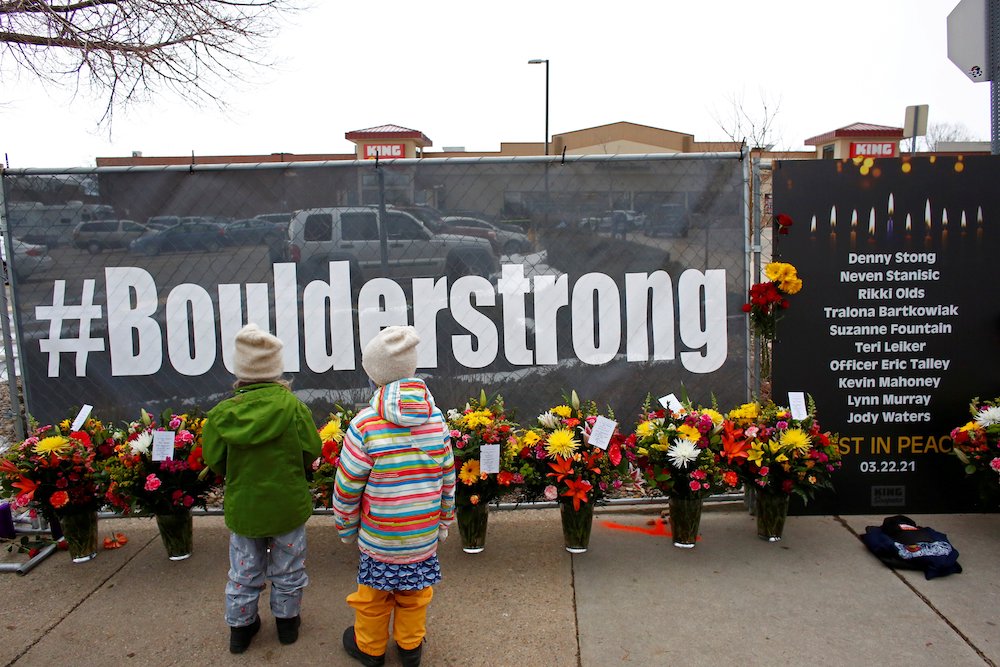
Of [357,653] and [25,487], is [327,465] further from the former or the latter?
[25,487]

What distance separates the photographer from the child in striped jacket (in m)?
2.80

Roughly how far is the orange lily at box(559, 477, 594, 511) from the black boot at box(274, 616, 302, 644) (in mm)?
1437

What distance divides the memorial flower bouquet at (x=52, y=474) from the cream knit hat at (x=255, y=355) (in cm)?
140

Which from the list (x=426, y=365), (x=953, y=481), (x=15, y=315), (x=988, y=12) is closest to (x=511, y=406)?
(x=426, y=365)

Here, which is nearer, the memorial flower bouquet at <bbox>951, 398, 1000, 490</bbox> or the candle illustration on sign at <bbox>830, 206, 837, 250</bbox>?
the memorial flower bouquet at <bbox>951, 398, 1000, 490</bbox>

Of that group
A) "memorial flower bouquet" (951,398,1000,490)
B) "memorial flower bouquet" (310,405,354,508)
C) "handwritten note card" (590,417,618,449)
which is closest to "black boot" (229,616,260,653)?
"memorial flower bouquet" (310,405,354,508)

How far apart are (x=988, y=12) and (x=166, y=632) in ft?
17.8

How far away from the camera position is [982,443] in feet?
13.0

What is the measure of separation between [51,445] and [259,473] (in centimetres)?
151

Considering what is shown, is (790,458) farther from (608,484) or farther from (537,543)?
(537,543)

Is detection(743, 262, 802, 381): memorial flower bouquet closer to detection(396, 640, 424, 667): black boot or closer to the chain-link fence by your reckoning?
the chain-link fence

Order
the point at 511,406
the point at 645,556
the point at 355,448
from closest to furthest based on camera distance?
the point at 355,448
the point at 645,556
the point at 511,406

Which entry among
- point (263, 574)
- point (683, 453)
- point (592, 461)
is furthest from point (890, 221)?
point (263, 574)

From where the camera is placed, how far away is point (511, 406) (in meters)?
4.51
